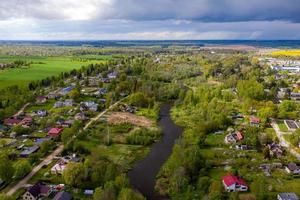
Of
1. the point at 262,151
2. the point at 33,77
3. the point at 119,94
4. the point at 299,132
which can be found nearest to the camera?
the point at 262,151

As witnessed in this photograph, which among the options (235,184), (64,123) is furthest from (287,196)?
(64,123)

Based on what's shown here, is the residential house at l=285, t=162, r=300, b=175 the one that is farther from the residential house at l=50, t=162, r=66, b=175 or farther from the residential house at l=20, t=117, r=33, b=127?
the residential house at l=20, t=117, r=33, b=127

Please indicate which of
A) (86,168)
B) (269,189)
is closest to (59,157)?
(86,168)

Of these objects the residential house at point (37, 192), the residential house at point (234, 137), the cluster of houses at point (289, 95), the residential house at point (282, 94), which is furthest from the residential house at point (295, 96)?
the residential house at point (37, 192)

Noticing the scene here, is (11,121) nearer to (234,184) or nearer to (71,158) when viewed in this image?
Answer: (71,158)

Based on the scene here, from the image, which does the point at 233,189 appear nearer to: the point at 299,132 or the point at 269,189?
the point at 269,189

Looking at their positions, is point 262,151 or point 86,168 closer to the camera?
point 86,168
